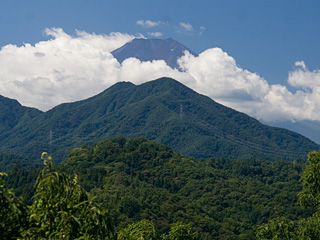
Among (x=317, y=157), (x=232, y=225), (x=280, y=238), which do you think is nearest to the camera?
(x=317, y=157)

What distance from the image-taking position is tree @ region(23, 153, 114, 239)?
11445 mm

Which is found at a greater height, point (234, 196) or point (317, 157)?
point (317, 157)

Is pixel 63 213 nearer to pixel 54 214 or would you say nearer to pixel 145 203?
pixel 54 214

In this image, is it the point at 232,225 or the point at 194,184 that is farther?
the point at 194,184

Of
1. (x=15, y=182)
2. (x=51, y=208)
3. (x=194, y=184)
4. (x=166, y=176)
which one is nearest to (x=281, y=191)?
(x=194, y=184)

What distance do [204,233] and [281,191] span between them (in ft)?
228

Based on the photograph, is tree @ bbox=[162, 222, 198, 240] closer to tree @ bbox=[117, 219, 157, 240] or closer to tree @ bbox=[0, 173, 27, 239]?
tree @ bbox=[117, 219, 157, 240]

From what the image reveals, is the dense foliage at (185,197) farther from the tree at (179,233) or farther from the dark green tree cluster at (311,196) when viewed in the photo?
the dark green tree cluster at (311,196)

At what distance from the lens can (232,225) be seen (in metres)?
145

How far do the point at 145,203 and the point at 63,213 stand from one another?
12702cm

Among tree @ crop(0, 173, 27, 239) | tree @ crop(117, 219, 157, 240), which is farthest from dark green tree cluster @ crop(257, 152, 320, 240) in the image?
tree @ crop(0, 173, 27, 239)

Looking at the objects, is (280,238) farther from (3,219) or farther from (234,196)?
(234,196)

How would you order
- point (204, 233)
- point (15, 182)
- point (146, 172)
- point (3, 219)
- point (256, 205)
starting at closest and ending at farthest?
point (3, 219)
point (204, 233)
point (15, 182)
point (256, 205)
point (146, 172)

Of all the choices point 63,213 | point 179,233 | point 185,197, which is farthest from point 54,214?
point 185,197
